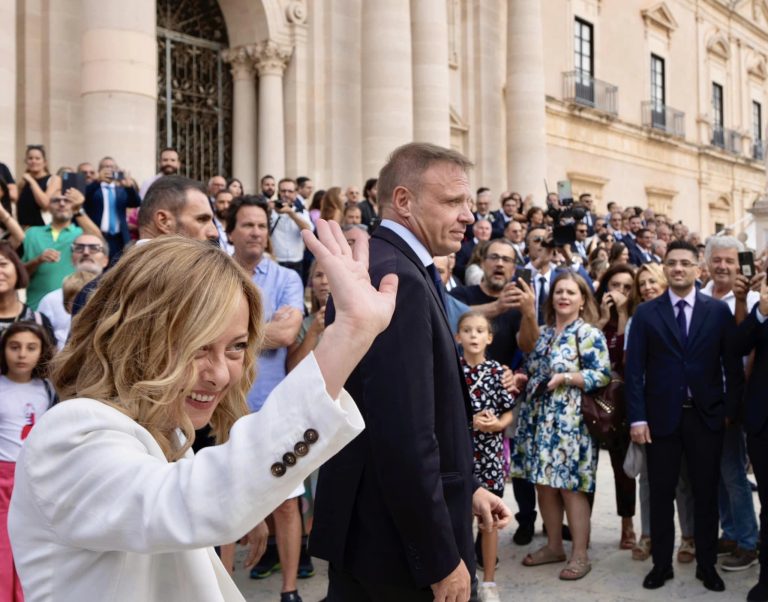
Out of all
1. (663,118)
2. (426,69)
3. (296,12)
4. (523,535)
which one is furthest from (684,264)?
(663,118)

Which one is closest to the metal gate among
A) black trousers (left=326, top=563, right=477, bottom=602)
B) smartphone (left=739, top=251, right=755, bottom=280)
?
smartphone (left=739, top=251, right=755, bottom=280)

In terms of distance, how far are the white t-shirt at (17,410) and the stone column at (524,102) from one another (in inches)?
675

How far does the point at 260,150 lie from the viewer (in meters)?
15.2

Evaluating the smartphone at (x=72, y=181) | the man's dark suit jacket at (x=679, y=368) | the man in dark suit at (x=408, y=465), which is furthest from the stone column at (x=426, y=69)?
the man in dark suit at (x=408, y=465)

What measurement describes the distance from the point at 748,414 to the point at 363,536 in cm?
349

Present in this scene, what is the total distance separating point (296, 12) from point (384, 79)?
6.92 ft

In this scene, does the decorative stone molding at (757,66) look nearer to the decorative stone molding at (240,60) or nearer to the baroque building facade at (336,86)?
the baroque building facade at (336,86)

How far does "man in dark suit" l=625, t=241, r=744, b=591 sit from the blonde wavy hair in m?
4.47

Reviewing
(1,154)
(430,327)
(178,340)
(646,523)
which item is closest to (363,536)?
(430,327)

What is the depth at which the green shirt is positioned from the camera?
7.07 meters

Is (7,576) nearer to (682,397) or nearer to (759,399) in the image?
(682,397)

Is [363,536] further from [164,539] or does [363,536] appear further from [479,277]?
[479,277]

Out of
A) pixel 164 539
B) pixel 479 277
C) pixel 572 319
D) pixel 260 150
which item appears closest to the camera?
pixel 164 539

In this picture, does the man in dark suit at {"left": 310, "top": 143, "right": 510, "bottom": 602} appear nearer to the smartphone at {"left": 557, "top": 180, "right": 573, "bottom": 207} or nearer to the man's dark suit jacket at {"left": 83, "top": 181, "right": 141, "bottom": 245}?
the smartphone at {"left": 557, "top": 180, "right": 573, "bottom": 207}
